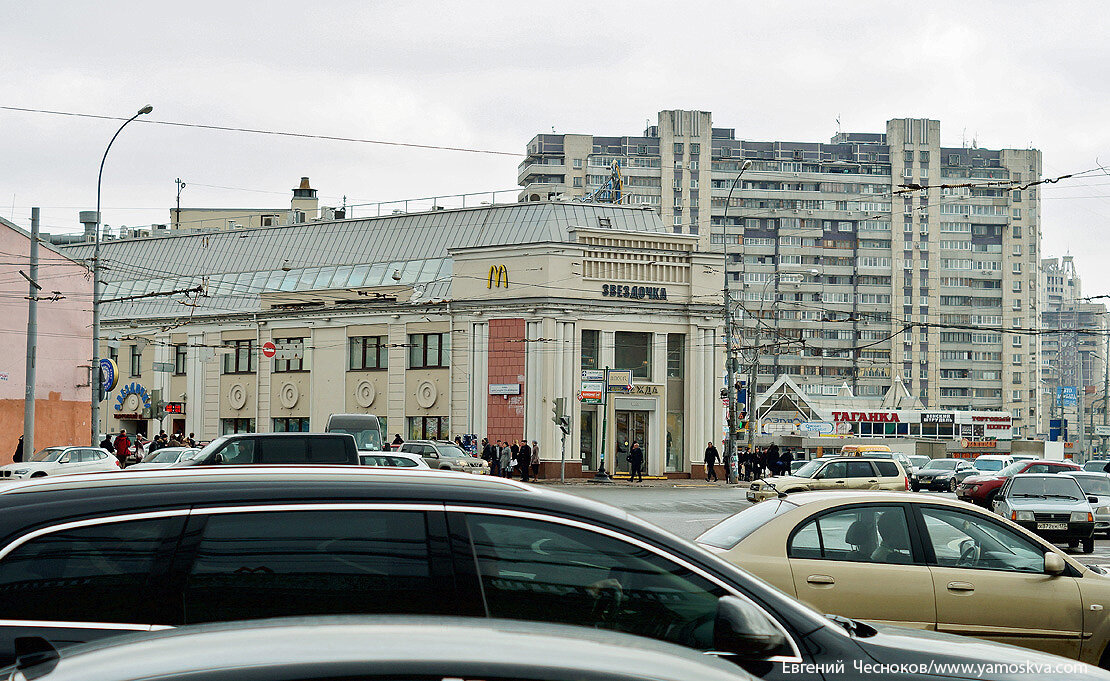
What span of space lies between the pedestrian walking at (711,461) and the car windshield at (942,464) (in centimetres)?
891

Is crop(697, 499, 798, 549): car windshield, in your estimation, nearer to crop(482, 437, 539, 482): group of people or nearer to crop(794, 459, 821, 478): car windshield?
crop(794, 459, 821, 478): car windshield

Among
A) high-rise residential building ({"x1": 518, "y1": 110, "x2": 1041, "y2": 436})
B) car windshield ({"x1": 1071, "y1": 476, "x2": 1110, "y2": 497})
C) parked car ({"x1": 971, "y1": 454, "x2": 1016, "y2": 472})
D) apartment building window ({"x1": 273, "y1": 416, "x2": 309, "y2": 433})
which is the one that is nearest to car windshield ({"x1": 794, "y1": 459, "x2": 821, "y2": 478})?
car windshield ({"x1": 1071, "y1": 476, "x2": 1110, "y2": 497})

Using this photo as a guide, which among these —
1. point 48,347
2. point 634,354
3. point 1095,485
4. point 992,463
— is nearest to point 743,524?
point 1095,485

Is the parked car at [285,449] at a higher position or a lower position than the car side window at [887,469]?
higher

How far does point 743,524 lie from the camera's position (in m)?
8.39

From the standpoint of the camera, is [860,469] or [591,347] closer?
[860,469]

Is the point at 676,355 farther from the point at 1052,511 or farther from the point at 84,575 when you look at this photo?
the point at 84,575

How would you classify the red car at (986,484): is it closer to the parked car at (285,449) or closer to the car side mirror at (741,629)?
the parked car at (285,449)

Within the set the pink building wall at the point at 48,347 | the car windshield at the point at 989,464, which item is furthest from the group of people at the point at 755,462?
the pink building wall at the point at 48,347

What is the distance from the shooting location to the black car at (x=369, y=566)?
13.2 feet

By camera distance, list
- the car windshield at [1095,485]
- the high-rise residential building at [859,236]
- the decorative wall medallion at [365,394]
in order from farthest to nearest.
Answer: the high-rise residential building at [859,236]
the decorative wall medallion at [365,394]
the car windshield at [1095,485]

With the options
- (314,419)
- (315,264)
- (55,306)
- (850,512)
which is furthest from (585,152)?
(850,512)

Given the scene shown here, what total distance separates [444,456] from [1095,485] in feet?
63.0

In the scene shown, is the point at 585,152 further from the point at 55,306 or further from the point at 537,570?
the point at 537,570
